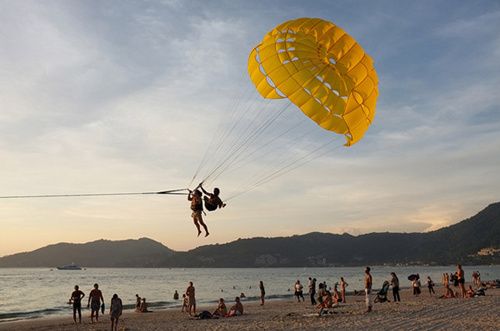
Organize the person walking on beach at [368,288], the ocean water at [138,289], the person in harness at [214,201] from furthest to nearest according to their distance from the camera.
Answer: the ocean water at [138,289] < the person walking on beach at [368,288] < the person in harness at [214,201]

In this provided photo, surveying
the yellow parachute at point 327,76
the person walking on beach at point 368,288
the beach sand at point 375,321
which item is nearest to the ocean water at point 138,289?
the beach sand at point 375,321

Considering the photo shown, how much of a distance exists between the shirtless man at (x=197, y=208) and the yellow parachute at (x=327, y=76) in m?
3.53

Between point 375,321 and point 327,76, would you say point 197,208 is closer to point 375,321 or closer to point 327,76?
point 327,76

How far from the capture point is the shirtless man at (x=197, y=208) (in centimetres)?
1223

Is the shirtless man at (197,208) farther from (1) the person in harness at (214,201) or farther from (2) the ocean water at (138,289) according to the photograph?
(2) the ocean water at (138,289)

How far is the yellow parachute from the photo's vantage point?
1266cm

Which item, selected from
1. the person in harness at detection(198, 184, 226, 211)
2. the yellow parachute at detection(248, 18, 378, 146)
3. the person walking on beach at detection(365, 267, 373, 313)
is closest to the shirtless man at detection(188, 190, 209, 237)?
the person in harness at detection(198, 184, 226, 211)

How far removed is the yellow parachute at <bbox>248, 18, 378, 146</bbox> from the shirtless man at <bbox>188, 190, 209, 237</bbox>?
3.53 metres

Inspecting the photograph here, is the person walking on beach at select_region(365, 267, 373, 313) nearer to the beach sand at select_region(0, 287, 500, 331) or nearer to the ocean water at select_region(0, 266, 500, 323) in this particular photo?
the beach sand at select_region(0, 287, 500, 331)

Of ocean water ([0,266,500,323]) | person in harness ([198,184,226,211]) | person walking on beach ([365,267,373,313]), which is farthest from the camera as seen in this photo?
ocean water ([0,266,500,323])

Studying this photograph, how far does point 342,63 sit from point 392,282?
497 inches

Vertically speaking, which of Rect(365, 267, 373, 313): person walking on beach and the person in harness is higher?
the person in harness

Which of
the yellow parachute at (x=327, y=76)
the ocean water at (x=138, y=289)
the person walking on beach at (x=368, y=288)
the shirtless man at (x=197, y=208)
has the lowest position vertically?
the ocean water at (x=138, y=289)

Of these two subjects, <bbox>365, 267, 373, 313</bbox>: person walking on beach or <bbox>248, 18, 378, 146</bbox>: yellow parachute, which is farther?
<bbox>365, 267, 373, 313</bbox>: person walking on beach
